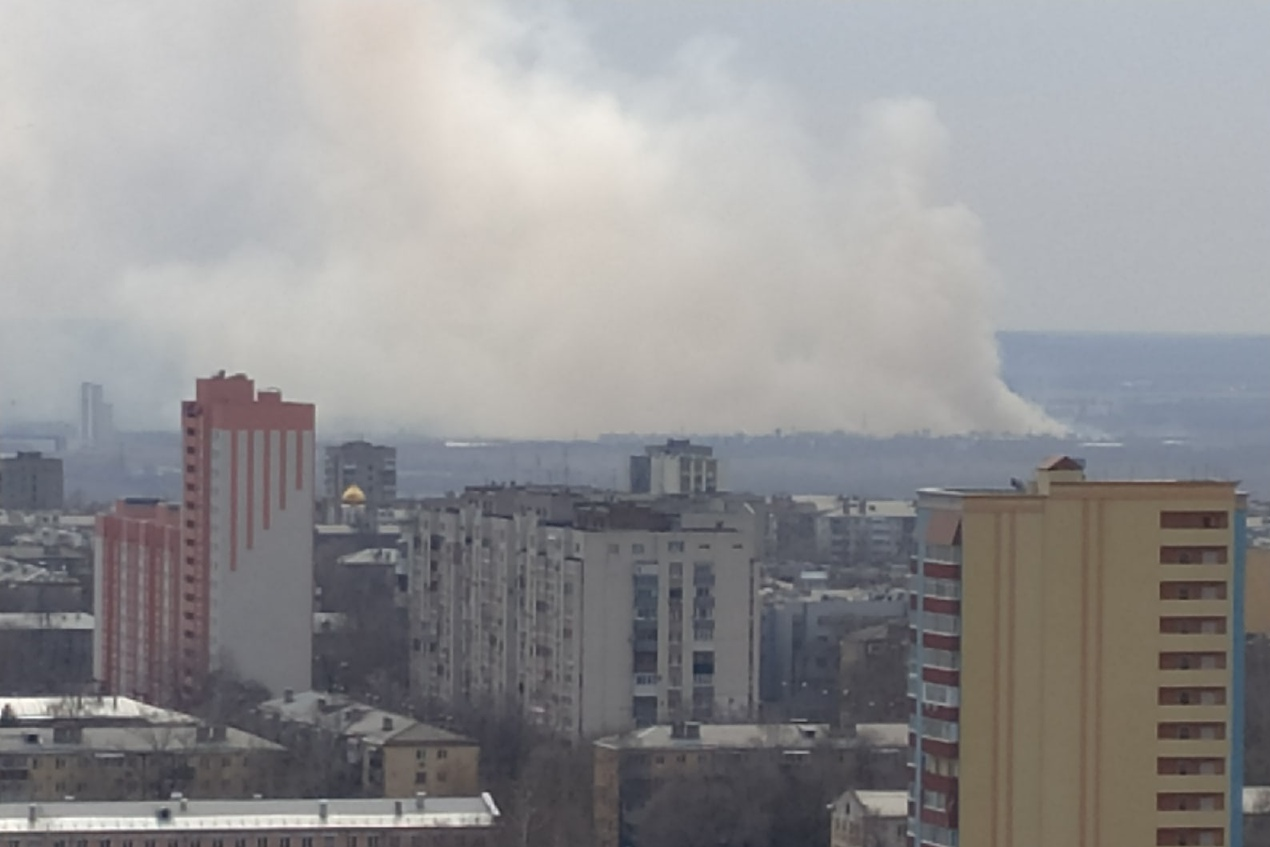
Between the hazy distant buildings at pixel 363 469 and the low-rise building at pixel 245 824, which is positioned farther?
the hazy distant buildings at pixel 363 469

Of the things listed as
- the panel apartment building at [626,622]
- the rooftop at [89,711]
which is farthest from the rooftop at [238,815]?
the panel apartment building at [626,622]

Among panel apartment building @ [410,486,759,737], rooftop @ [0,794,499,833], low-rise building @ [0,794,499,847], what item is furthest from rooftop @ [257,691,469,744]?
low-rise building @ [0,794,499,847]

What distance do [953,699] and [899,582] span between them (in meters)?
19.0

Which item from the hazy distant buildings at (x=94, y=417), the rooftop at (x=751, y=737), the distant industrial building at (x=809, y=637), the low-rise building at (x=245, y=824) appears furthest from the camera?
the hazy distant buildings at (x=94, y=417)

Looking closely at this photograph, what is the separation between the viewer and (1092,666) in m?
11.3

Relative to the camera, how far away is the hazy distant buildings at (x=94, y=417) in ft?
210

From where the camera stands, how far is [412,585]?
26.2 m

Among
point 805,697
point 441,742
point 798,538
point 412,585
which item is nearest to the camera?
point 441,742

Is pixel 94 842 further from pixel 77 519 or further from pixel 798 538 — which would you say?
pixel 77 519

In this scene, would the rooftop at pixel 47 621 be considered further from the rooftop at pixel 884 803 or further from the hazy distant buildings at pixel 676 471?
the rooftop at pixel 884 803

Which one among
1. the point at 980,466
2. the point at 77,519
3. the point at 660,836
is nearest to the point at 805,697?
the point at 660,836

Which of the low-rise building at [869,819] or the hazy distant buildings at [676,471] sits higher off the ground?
the hazy distant buildings at [676,471]

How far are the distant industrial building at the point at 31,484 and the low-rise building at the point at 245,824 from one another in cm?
3058

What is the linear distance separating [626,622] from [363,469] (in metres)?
24.3
